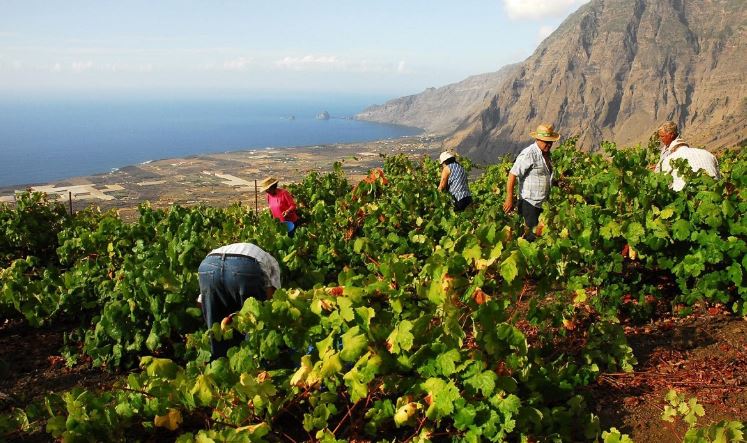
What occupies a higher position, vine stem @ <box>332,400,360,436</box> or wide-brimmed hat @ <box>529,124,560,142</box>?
wide-brimmed hat @ <box>529,124,560,142</box>

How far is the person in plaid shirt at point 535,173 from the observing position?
6.64 m

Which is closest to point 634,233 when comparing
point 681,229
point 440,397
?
point 681,229

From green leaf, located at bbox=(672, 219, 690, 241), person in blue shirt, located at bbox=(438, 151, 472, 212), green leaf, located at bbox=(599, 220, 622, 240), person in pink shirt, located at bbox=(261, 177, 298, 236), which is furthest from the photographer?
person in blue shirt, located at bbox=(438, 151, 472, 212)

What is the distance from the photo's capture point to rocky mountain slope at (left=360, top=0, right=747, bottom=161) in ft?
506

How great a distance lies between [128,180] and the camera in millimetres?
113000

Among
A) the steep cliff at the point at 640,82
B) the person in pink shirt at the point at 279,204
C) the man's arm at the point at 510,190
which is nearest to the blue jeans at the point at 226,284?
the man's arm at the point at 510,190

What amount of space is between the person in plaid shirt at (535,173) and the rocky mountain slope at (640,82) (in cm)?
14523

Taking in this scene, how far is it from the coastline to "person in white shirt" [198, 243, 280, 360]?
58968mm

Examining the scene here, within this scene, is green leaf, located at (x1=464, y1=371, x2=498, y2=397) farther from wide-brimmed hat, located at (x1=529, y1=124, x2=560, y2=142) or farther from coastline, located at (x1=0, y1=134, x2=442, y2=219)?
Answer: coastline, located at (x1=0, y1=134, x2=442, y2=219)

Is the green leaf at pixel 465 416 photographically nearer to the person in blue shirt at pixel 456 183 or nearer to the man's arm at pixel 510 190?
the man's arm at pixel 510 190

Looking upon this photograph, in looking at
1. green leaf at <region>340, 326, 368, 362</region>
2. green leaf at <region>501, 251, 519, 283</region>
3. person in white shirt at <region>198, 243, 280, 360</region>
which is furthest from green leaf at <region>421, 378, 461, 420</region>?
person in white shirt at <region>198, 243, 280, 360</region>

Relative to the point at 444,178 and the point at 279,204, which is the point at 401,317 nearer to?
the point at 444,178

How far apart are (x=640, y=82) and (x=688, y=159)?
189732mm

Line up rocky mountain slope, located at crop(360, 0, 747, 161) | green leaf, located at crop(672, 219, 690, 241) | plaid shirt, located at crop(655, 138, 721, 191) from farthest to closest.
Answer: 1. rocky mountain slope, located at crop(360, 0, 747, 161)
2. plaid shirt, located at crop(655, 138, 721, 191)
3. green leaf, located at crop(672, 219, 690, 241)
